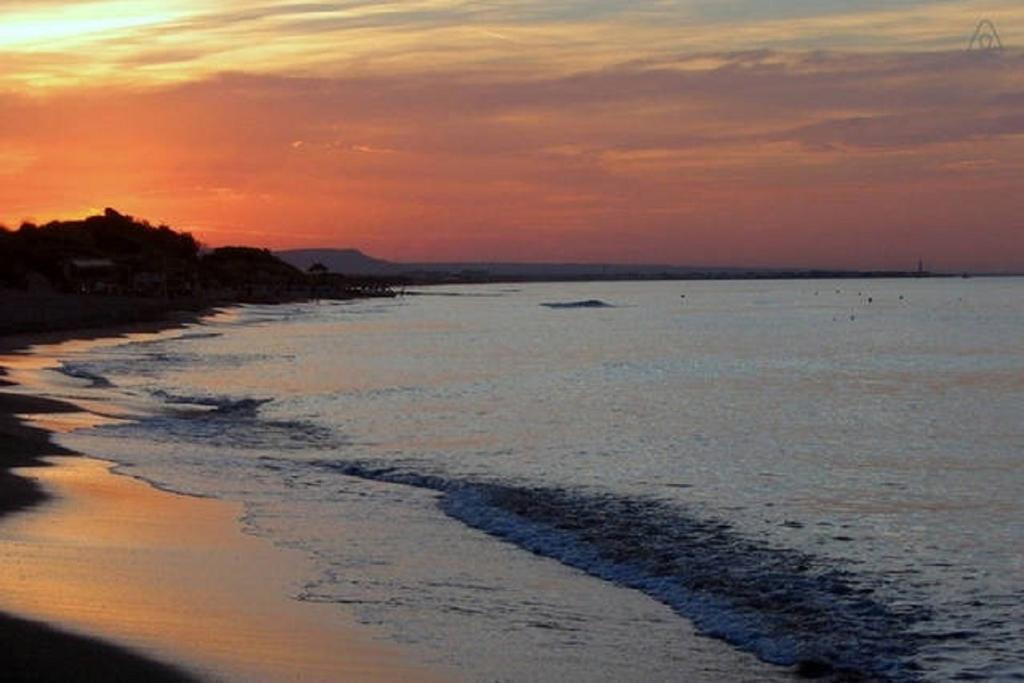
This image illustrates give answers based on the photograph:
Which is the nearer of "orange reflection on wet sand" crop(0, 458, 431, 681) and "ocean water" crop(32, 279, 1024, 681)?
"orange reflection on wet sand" crop(0, 458, 431, 681)

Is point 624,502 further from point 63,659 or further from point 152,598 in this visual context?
point 63,659

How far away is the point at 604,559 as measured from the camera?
13.6 m

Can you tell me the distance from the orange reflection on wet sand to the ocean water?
1.55 feet

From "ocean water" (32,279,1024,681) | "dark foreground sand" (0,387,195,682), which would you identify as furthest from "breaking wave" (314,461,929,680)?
"dark foreground sand" (0,387,195,682)

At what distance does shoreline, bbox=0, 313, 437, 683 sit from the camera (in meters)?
8.84

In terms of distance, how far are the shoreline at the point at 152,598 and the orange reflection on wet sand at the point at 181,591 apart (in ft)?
0.04

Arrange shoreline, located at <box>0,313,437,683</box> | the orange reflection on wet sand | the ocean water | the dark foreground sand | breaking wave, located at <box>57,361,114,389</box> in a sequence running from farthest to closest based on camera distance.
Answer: breaking wave, located at <box>57,361,114,389</box>, the ocean water, the orange reflection on wet sand, shoreline, located at <box>0,313,437,683</box>, the dark foreground sand

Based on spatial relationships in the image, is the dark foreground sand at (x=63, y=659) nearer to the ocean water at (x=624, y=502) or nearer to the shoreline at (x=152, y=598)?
the shoreline at (x=152, y=598)

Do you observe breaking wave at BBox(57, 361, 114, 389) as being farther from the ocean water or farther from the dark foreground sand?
the dark foreground sand

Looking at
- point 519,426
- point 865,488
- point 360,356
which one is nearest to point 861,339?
point 360,356

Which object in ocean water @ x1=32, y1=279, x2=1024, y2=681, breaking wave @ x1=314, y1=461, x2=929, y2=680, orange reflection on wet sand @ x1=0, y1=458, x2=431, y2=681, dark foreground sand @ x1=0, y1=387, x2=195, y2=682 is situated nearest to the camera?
dark foreground sand @ x1=0, y1=387, x2=195, y2=682

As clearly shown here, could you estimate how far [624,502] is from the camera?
17.1 m

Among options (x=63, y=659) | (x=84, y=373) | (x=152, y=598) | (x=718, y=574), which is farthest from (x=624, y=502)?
(x=84, y=373)

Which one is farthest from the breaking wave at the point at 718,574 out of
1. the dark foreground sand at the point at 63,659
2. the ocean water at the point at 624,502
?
the dark foreground sand at the point at 63,659
